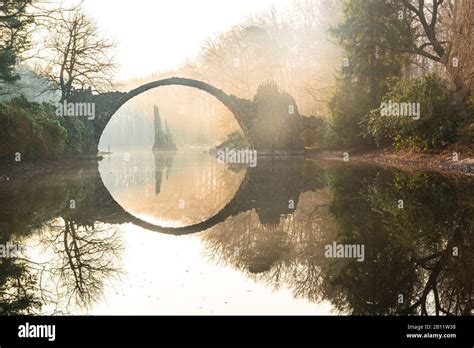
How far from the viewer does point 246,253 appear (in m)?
7.14

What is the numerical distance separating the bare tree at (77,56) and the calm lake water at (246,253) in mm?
23877

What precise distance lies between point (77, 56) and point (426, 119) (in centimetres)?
2552

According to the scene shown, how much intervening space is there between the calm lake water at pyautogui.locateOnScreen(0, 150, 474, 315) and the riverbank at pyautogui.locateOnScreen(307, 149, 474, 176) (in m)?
5.15

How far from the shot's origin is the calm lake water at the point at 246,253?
4965 mm

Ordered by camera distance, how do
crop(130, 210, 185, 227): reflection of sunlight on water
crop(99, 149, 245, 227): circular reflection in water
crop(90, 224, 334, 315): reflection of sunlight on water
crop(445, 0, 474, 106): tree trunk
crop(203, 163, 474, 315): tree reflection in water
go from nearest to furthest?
1. crop(90, 224, 334, 315): reflection of sunlight on water
2. crop(203, 163, 474, 315): tree reflection in water
3. crop(130, 210, 185, 227): reflection of sunlight on water
4. crop(99, 149, 245, 227): circular reflection in water
5. crop(445, 0, 474, 106): tree trunk

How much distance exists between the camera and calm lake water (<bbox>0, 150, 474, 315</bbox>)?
16.3ft

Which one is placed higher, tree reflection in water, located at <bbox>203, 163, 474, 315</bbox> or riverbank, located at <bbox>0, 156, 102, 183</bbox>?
riverbank, located at <bbox>0, 156, 102, 183</bbox>

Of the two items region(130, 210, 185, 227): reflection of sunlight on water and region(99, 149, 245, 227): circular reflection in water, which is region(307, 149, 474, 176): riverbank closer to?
region(99, 149, 245, 227): circular reflection in water

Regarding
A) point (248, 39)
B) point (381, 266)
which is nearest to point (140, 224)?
point (381, 266)

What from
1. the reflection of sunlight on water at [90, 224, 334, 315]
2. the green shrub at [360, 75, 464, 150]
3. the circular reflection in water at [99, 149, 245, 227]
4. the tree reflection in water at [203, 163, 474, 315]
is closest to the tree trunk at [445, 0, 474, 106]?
the green shrub at [360, 75, 464, 150]

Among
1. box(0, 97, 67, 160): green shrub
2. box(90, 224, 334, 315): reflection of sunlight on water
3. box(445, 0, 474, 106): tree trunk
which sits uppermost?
box(445, 0, 474, 106): tree trunk

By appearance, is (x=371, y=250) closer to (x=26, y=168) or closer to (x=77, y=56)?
(x=26, y=168)

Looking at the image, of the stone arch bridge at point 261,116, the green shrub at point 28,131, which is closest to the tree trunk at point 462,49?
the stone arch bridge at point 261,116
